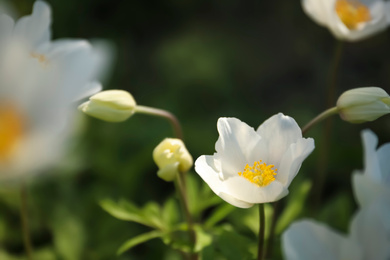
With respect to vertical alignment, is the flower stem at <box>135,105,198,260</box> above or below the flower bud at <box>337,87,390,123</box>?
below

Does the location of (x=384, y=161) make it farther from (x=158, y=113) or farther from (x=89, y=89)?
(x=89, y=89)

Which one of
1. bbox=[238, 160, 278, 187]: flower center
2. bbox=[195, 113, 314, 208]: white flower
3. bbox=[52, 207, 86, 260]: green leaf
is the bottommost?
bbox=[52, 207, 86, 260]: green leaf

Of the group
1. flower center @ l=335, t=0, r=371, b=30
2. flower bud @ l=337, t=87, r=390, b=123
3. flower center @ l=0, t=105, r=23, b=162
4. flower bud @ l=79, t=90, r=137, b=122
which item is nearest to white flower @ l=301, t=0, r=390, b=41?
flower center @ l=335, t=0, r=371, b=30

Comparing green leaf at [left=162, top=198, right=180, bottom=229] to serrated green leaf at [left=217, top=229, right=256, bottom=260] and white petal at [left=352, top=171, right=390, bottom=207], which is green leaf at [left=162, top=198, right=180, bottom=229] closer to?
serrated green leaf at [left=217, top=229, right=256, bottom=260]

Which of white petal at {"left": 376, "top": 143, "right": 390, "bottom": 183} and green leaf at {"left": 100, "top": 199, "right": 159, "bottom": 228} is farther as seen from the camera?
green leaf at {"left": 100, "top": 199, "right": 159, "bottom": 228}

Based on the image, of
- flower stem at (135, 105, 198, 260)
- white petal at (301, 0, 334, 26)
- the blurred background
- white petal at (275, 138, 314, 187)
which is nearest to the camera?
white petal at (275, 138, 314, 187)

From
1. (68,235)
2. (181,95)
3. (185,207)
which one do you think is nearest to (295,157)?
(185,207)

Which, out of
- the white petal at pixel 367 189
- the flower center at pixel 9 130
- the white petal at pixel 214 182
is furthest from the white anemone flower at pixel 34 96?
the white petal at pixel 367 189
